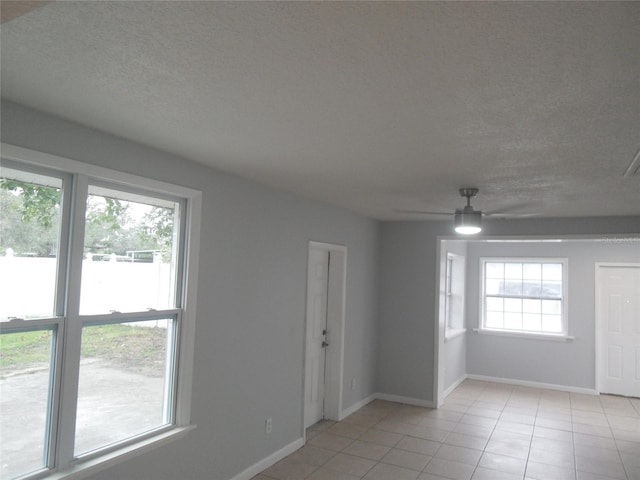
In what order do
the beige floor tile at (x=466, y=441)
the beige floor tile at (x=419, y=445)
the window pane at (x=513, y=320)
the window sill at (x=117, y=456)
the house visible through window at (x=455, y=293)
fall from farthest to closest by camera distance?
1. the window pane at (x=513, y=320)
2. the house visible through window at (x=455, y=293)
3. the beige floor tile at (x=466, y=441)
4. the beige floor tile at (x=419, y=445)
5. the window sill at (x=117, y=456)

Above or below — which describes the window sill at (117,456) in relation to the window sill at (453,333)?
below

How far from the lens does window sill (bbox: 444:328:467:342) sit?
259 inches

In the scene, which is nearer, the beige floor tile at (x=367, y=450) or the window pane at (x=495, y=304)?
the beige floor tile at (x=367, y=450)

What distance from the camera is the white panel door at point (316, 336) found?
5.09m

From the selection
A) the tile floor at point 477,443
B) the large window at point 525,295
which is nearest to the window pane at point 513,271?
the large window at point 525,295

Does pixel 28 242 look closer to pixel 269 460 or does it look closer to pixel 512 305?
pixel 269 460

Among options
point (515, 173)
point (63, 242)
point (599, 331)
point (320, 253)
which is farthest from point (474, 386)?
point (63, 242)

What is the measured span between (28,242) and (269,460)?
2751mm

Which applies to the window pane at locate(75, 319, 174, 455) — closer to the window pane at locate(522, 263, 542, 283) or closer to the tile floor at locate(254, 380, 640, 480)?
the tile floor at locate(254, 380, 640, 480)

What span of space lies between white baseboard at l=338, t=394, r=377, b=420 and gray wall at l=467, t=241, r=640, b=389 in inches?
97.6

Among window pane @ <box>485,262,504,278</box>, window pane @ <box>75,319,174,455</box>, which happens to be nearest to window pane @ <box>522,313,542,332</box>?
window pane @ <box>485,262,504,278</box>

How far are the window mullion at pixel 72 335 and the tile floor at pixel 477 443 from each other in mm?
1820

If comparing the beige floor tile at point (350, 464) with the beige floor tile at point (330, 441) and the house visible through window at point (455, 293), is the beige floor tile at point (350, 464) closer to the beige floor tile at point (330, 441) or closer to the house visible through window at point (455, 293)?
the beige floor tile at point (330, 441)

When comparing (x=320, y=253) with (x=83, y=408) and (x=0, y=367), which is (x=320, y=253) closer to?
(x=83, y=408)
